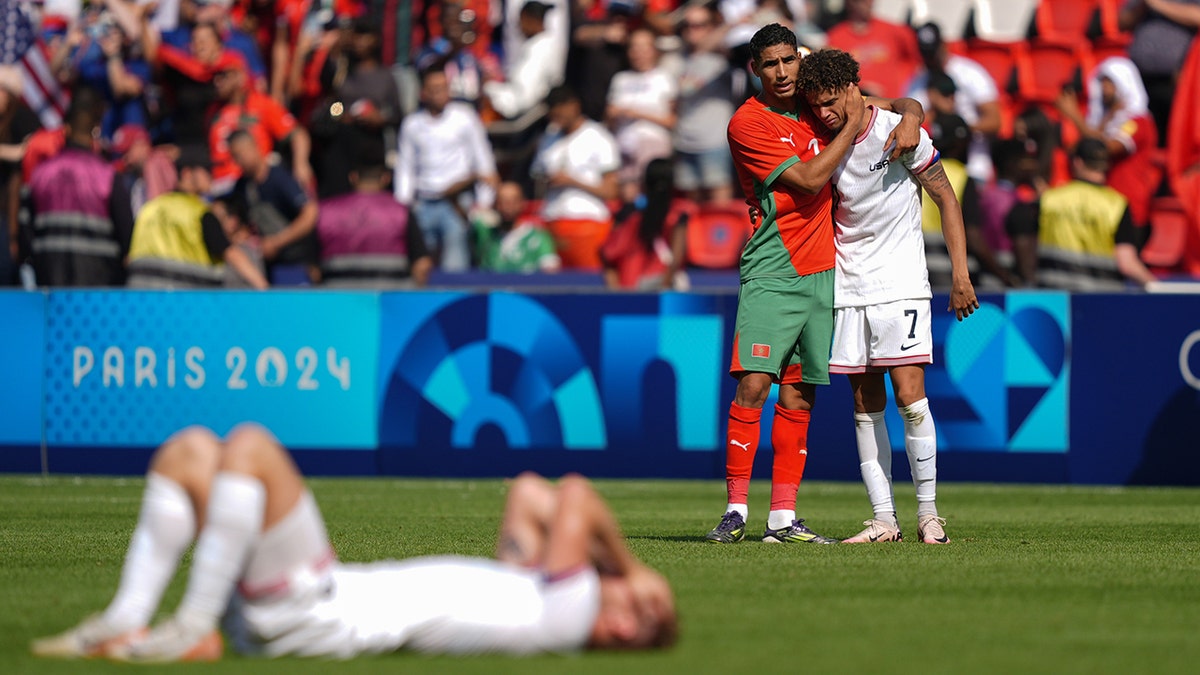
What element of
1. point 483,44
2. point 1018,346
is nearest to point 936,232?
point 1018,346

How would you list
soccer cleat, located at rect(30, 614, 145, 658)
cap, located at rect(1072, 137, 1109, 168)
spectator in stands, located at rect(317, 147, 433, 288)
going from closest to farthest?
soccer cleat, located at rect(30, 614, 145, 658) < cap, located at rect(1072, 137, 1109, 168) < spectator in stands, located at rect(317, 147, 433, 288)

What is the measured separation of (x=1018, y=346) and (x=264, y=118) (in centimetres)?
800

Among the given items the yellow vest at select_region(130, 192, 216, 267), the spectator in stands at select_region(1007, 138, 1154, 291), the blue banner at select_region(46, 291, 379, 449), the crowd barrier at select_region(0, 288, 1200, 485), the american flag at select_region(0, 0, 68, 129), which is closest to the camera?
the crowd barrier at select_region(0, 288, 1200, 485)

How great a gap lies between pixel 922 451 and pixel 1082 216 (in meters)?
6.76

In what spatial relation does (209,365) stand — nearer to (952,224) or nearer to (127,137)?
(127,137)

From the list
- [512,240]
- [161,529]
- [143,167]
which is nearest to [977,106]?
[512,240]

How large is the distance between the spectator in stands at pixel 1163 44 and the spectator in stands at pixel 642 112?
4656mm

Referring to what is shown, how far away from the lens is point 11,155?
18031 mm

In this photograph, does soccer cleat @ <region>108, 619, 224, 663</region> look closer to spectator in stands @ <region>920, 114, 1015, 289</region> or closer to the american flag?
spectator in stands @ <region>920, 114, 1015, 289</region>

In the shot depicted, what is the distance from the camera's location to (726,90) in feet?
57.5

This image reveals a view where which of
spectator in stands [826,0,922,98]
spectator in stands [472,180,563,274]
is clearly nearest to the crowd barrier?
spectator in stands [472,180,563,274]

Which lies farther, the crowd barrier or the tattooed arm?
the crowd barrier

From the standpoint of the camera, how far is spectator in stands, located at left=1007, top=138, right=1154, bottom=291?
50.3ft

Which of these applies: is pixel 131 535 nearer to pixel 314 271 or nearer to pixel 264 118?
pixel 314 271
